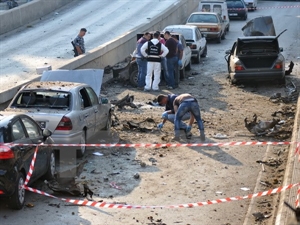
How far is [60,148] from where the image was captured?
47.6 ft

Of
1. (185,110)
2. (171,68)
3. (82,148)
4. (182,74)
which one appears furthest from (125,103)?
(82,148)

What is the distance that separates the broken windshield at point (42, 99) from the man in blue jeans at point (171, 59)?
370 inches

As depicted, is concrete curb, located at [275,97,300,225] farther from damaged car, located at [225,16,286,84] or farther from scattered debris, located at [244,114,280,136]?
damaged car, located at [225,16,286,84]

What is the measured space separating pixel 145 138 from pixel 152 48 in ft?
21.9

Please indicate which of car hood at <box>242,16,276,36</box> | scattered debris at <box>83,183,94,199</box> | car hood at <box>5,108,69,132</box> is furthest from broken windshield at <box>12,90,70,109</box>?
car hood at <box>242,16,276,36</box>

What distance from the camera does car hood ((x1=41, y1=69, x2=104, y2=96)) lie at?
18.5 m

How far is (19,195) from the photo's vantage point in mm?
11055

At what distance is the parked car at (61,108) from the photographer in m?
14.1

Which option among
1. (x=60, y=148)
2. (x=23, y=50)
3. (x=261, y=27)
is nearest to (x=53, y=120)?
(x=60, y=148)

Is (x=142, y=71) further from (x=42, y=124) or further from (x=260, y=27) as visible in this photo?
(x=42, y=124)

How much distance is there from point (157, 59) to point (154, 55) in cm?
17

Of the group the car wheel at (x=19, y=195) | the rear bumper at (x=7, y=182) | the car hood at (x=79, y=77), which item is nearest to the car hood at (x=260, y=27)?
the car hood at (x=79, y=77)

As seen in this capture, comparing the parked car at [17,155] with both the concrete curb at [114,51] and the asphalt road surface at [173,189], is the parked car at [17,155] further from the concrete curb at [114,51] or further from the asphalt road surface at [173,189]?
the concrete curb at [114,51]

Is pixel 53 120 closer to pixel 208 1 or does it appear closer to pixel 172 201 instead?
pixel 172 201
